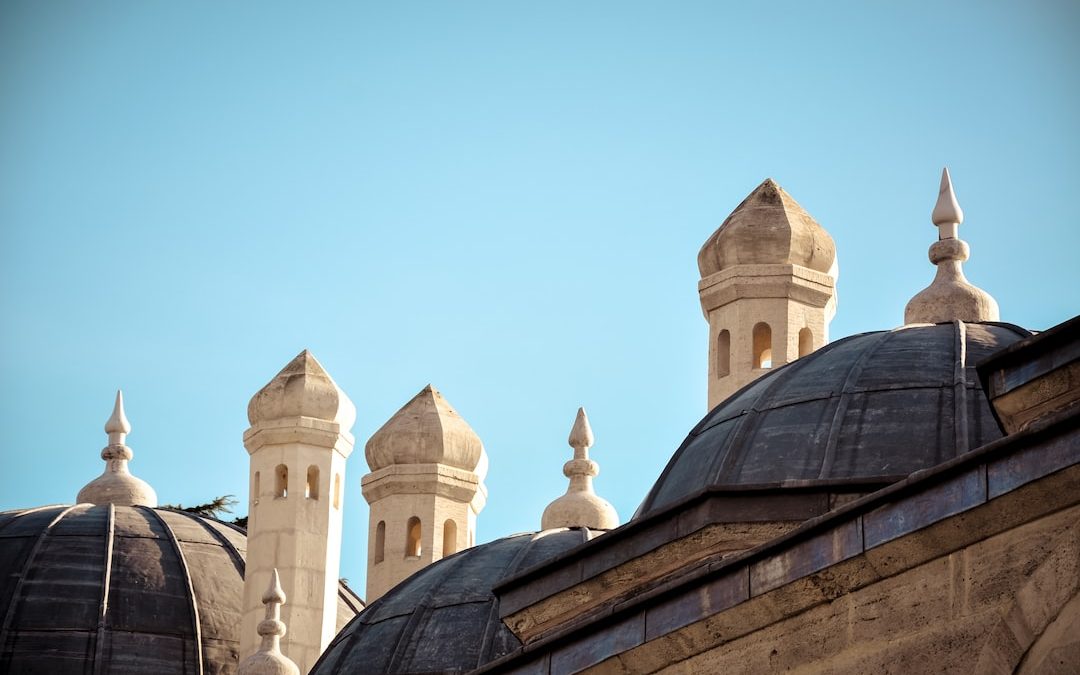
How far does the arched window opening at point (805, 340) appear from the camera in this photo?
1240 inches

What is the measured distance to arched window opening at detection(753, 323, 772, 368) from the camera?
31484 millimetres

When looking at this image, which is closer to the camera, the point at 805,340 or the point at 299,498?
the point at 805,340

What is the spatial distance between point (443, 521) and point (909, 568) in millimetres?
23978

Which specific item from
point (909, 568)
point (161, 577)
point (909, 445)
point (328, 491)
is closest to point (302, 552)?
point (328, 491)

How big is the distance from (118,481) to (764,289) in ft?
51.5

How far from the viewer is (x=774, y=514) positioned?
1962 cm

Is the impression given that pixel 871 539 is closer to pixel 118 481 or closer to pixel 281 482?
pixel 281 482

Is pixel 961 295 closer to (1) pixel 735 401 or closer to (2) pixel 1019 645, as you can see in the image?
(1) pixel 735 401

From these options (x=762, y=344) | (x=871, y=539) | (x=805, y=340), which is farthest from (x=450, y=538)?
(x=871, y=539)

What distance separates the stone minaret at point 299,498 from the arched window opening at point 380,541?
0.54 m

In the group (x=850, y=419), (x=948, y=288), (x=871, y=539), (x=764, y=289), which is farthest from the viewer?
(x=764, y=289)

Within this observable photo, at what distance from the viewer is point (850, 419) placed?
2236 centimetres

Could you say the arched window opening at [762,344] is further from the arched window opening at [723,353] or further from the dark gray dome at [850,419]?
the dark gray dome at [850,419]

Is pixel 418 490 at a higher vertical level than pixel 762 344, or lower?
lower
